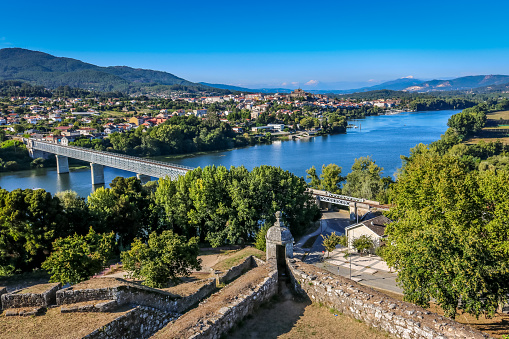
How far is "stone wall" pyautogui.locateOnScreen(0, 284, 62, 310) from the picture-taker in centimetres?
775

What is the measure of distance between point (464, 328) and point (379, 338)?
4.41ft

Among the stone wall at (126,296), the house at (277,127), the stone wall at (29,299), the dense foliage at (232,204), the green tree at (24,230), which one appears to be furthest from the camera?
the house at (277,127)

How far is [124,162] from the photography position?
1898 inches

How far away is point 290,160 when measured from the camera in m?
59.6

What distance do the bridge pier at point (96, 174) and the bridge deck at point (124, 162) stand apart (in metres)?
0.67

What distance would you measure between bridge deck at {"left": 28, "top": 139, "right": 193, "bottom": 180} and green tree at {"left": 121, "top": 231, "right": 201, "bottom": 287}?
25201 mm

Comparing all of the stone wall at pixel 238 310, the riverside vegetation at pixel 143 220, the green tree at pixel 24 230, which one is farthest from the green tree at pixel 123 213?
the stone wall at pixel 238 310

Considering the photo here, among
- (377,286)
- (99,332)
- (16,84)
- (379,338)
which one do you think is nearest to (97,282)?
(99,332)

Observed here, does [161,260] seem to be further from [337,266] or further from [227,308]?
[337,266]

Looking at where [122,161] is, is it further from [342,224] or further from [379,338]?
[379,338]

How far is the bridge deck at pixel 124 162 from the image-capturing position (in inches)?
1678

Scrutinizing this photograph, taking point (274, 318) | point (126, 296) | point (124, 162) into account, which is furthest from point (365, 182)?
point (124, 162)

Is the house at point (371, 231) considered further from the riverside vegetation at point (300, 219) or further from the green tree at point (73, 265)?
the green tree at point (73, 265)

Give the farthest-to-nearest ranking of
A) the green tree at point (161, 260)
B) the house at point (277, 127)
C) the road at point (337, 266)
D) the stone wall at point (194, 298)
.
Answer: the house at point (277, 127) < the road at point (337, 266) < the green tree at point (161, 260) < the stone wall at point (194, 298)
